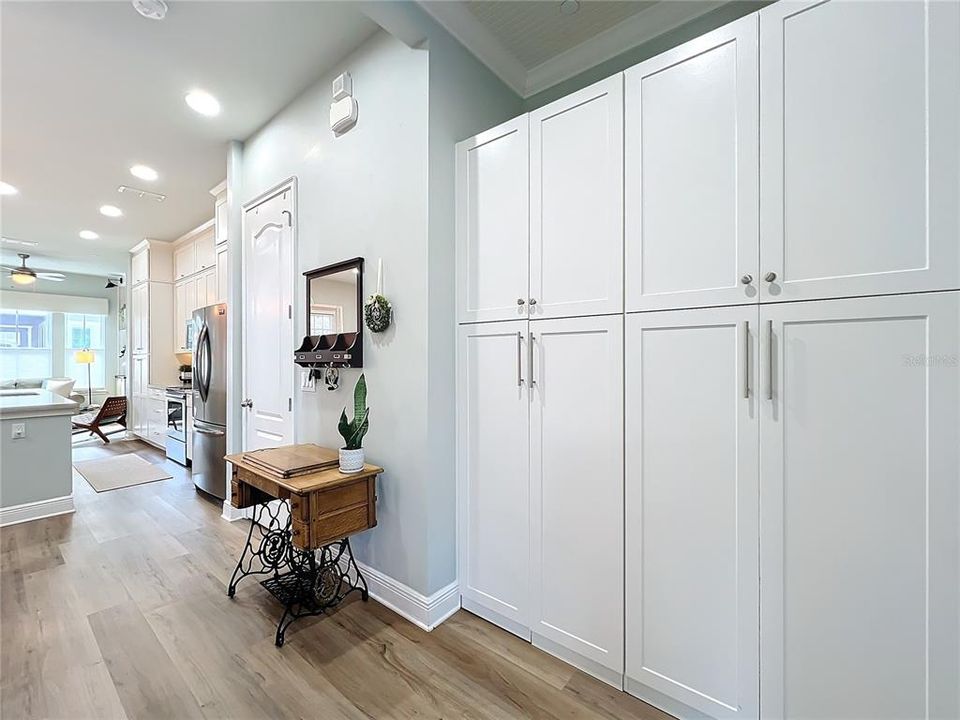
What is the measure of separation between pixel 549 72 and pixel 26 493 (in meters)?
4.84

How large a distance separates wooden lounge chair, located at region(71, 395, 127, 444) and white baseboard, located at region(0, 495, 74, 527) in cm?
347

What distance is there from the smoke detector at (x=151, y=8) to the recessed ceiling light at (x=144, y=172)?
2.15 m

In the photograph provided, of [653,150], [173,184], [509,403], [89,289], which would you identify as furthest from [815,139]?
[89,289]

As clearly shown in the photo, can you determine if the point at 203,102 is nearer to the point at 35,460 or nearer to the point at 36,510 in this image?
the point at 35,460

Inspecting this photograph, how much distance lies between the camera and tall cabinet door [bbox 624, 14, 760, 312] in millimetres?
1332

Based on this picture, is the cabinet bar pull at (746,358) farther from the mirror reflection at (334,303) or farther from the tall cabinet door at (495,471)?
the mirror reflection at (334,303)

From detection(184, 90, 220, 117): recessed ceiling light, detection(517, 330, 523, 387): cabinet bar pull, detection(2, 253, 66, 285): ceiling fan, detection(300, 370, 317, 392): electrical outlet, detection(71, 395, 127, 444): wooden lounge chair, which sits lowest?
detection(71, 395, 127, 444): wooden lounge chair

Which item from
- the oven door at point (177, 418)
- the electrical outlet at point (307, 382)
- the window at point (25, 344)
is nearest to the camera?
the electrical outlet at point (307, 382)

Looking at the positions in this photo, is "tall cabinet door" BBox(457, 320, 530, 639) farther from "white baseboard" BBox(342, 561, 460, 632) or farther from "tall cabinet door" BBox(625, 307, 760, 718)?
"tall cabinet door" BBox(625, 307, 760, 718)

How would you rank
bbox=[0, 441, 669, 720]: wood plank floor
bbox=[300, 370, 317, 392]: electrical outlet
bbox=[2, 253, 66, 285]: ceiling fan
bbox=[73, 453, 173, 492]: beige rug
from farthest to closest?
bbox=[2, 253, 66, 285]: ceiling fan < bbox=[73, 453, 173, 492]: beige rug < bbox=[300, 370, 317, 392]: electrical outlet < bbox=[0, 441, 669, 720]: wood plank floor

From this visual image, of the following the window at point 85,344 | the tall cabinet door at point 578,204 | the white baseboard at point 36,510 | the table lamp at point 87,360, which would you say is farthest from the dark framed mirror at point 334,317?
the window at point 85,344

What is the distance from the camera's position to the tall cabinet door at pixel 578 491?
5.29ft

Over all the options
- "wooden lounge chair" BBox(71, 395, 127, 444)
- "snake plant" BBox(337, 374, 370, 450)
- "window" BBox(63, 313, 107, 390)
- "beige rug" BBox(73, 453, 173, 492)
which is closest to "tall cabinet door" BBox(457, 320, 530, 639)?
"snake plant" BBox(337, 374, 370, 450)

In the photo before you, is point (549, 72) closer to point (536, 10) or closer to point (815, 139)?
point (536, 10)
